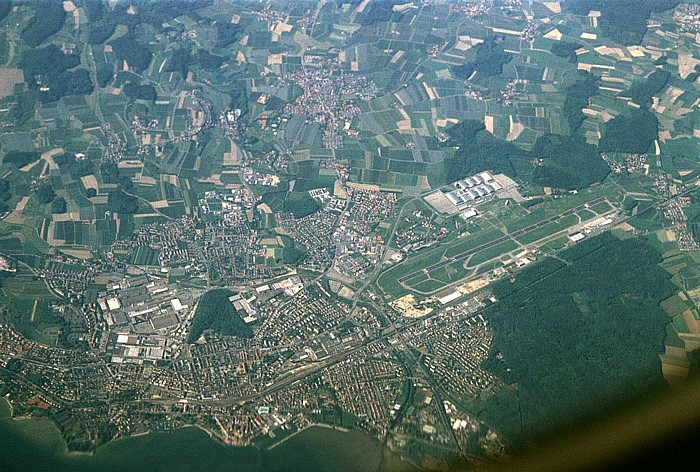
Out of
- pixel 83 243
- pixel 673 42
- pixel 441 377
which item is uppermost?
pixel 673 42

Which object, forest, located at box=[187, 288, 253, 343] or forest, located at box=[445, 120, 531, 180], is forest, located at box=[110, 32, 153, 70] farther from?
forest, located at box=[187, 288, 253, 343]

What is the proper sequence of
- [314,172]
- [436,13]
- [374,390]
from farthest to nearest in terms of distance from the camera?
[436,13] < [314,172] < [374,390]

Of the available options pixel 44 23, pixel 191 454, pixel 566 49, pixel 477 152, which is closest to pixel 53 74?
pixel 44 23

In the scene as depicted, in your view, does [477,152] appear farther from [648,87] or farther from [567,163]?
[648,87]

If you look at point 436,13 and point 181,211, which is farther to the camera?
point 436,13

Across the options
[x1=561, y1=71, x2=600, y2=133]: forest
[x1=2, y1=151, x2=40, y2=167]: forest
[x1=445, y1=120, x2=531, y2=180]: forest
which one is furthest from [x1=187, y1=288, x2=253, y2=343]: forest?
[x1=561, y1=71, x2=600, y2=133]: forest

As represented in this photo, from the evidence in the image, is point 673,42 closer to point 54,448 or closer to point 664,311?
point 664,311

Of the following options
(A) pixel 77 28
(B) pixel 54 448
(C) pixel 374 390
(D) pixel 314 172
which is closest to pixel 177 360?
(B) pixel 54 448

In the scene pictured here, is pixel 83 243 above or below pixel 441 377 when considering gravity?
below

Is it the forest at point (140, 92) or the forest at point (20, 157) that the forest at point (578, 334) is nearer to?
the forest at point (140, 92)
